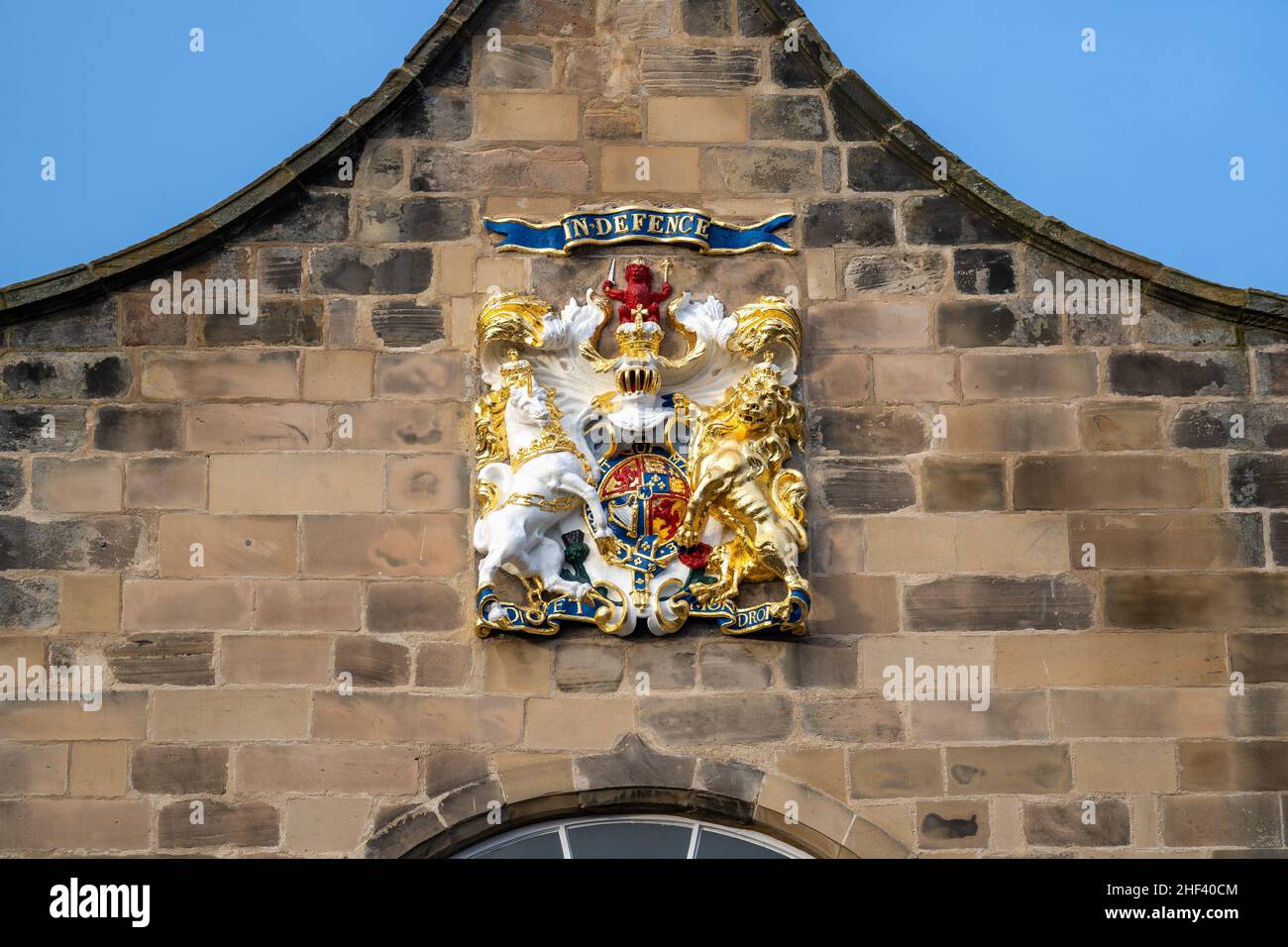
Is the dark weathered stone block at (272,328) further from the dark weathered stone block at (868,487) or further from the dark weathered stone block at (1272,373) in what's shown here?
the dark weathered stone block at (1272,373)

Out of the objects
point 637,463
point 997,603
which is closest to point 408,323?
point 637,463

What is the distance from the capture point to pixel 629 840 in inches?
703

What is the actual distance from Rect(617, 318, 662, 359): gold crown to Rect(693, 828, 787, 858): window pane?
298 cm

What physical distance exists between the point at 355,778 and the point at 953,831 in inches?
140

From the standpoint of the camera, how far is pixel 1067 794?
58.5 feet

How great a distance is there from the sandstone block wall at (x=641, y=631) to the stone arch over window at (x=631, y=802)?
0.03 meters

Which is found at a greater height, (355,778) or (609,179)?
(609,179)

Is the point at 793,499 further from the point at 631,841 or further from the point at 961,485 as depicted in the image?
the point at 631,841

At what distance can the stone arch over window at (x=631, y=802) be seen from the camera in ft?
57.8

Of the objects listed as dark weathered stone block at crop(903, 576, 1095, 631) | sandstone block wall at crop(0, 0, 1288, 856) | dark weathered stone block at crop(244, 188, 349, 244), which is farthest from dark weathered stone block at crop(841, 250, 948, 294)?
dark weathered stone block at crop(244, 188, 349, 244)

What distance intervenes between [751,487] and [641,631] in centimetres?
110
